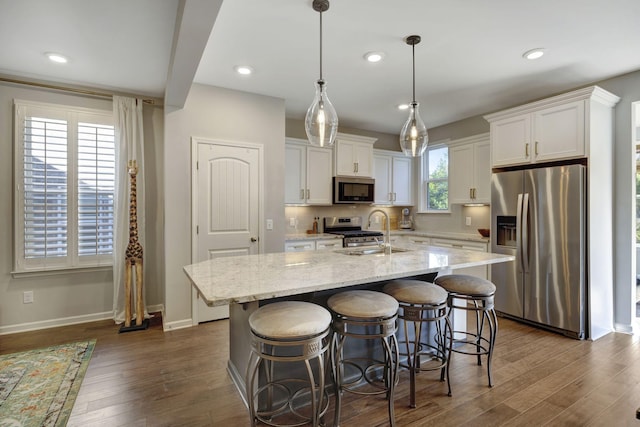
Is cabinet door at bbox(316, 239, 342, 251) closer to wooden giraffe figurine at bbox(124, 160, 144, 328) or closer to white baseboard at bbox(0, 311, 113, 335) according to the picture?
wooden giraffe figurine at bbox(124, 160, 144, 328)

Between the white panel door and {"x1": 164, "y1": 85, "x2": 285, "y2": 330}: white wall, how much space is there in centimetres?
13

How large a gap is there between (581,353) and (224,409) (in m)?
3.06

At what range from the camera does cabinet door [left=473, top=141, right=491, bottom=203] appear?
14.3 ft

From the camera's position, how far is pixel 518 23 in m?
2.36

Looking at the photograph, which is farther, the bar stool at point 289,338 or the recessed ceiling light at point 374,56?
the recessed ceiling light at point 374,56

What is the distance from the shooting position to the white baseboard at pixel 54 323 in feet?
10.5

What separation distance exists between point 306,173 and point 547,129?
298cm

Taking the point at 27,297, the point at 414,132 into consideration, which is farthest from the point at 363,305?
the point at 27,297

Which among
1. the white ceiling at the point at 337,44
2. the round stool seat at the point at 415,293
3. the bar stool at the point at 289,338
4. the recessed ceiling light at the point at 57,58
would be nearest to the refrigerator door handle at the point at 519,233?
the white ceiling at the point at 337,44

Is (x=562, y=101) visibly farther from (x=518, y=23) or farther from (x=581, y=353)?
(x=581, y=353)

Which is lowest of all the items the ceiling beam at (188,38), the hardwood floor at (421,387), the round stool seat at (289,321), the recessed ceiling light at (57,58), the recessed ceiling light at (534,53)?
the hardwood floor at (421,387)

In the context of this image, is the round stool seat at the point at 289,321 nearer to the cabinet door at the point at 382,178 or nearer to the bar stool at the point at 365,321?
the bar stool at the point at 365,321

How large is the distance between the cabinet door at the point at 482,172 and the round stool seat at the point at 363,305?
3.20m

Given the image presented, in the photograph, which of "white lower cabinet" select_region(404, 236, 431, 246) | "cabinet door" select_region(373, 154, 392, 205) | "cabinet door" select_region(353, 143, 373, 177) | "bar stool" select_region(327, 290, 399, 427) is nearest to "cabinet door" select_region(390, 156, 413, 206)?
"cabinet door" select_region(373, 154, 392, 205)
